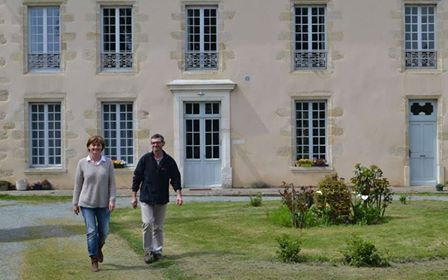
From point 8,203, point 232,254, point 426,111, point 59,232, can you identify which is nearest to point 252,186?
point 426,111

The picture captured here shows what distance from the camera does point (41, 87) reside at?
814 inches

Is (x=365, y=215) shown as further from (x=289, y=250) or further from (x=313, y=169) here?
(x=313, y=169)

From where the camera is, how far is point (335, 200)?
37.1 ft

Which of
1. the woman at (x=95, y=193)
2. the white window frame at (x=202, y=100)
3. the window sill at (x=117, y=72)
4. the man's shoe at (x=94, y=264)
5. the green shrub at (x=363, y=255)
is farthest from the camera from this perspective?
the window sill at (x=117, y=72)

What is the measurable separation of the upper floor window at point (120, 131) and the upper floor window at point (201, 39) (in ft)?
7.22

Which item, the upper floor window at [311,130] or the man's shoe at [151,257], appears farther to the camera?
the upper floor window at [311,130]

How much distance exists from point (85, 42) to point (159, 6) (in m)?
2.32

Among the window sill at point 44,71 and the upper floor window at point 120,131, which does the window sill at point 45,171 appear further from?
the window sill at point 44,71

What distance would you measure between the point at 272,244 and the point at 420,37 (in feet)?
42.4

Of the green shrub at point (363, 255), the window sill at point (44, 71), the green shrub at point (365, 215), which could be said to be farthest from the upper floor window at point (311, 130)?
the green shrub at point (363, 255)

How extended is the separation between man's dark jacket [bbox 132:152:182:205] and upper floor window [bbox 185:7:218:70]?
1199 cm

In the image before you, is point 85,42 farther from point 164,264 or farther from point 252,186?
point 164,264

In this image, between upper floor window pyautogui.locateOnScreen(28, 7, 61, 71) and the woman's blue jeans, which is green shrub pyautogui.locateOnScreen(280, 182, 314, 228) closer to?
the woman's blue jeans

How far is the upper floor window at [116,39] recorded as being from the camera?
819 inches
